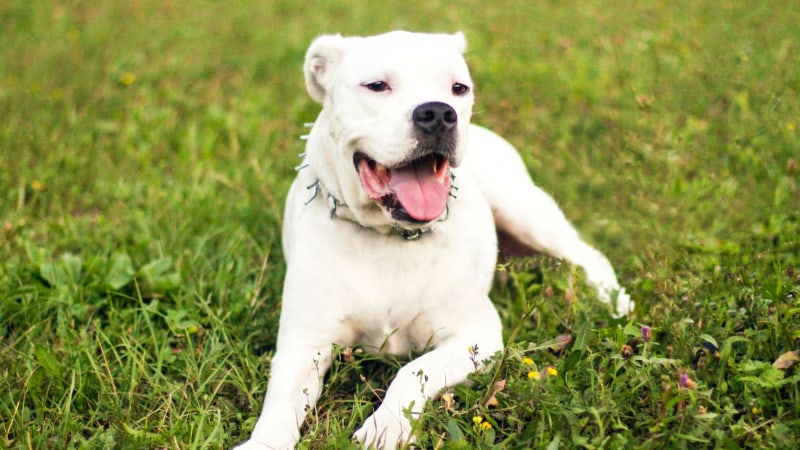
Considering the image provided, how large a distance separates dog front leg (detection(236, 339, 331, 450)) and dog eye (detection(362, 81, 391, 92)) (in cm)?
97

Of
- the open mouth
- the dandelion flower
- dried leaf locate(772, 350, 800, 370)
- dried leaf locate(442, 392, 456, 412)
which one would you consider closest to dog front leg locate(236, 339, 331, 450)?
dried leaf locate(442, 392, 456, 412)

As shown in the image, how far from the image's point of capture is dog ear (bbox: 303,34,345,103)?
10.5 ft

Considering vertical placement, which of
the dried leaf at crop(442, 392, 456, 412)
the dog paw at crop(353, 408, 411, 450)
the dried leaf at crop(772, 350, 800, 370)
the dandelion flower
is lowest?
the dog paw at crop(353, 408, 411, 450)

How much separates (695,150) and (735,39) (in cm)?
188

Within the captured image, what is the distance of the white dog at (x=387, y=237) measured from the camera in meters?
2.87

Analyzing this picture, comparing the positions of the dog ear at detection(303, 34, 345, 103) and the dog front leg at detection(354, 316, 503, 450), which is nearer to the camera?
the dog front leg at detection(354, 316, 503, 450)

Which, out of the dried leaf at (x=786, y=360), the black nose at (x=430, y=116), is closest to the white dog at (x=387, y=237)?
the black nose at (x=430, y=116)

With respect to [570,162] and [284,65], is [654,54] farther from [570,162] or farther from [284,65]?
[284,65]

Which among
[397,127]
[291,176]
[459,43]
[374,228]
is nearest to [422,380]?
[374,228]

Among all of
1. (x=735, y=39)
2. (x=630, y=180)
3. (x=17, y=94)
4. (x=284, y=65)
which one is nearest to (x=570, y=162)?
(x=630, y=180)

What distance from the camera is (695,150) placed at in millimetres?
4973

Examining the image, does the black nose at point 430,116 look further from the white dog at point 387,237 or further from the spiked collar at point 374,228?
the spiked collar at point 374,228

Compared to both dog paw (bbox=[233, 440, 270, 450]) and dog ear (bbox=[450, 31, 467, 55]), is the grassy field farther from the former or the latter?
dog ear (bbox=[450, 31, 467, 55])

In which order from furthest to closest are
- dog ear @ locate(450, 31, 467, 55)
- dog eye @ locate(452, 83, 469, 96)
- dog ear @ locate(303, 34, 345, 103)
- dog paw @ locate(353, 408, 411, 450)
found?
dog ear @ locate(450, 31, 467, 55) → dog ear @ locate(303, 34, 345, 103) → dog eye @ locate(452, 83, 469, 96) → dog paw @ locate(353, 408, 411, 450)
